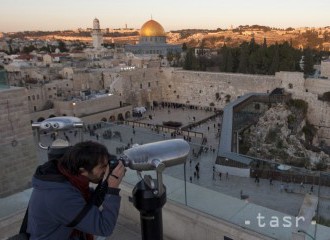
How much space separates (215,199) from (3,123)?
3.02 metres

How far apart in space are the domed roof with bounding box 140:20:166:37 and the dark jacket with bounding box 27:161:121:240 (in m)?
44.0

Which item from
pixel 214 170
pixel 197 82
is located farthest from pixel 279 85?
pixel 214 170

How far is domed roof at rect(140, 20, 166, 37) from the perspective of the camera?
145ft

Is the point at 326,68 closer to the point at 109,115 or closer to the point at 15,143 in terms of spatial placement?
the point at 109,115

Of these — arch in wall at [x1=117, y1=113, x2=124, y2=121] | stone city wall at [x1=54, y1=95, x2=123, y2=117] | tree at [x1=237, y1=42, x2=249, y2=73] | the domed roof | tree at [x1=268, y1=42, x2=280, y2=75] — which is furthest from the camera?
the domed roof

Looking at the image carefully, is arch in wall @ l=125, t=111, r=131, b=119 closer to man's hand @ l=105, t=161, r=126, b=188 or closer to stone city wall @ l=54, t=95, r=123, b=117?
stone city wall @ l=54, t=95, r=123, b=117

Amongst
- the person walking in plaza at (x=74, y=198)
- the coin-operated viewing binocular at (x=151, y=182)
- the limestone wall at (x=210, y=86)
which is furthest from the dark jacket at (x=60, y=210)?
the limestone wall at (x=210, y=86)

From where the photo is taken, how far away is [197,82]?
25172 millimetres

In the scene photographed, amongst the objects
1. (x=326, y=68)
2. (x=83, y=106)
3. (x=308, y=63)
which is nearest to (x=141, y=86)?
(x=83, y=106)

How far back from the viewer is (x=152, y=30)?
44.2 meters

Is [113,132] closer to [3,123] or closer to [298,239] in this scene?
[3,123]

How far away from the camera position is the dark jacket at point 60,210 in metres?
1.36

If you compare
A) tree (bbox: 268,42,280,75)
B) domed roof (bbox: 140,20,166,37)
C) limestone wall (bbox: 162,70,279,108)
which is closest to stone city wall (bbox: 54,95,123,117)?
limestone wall (bbox: 162,70,279,108)

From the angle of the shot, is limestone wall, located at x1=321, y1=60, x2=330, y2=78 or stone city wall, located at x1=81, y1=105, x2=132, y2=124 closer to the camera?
stone city wall, located at x1=81, y1=105, x2=132, y2=124
